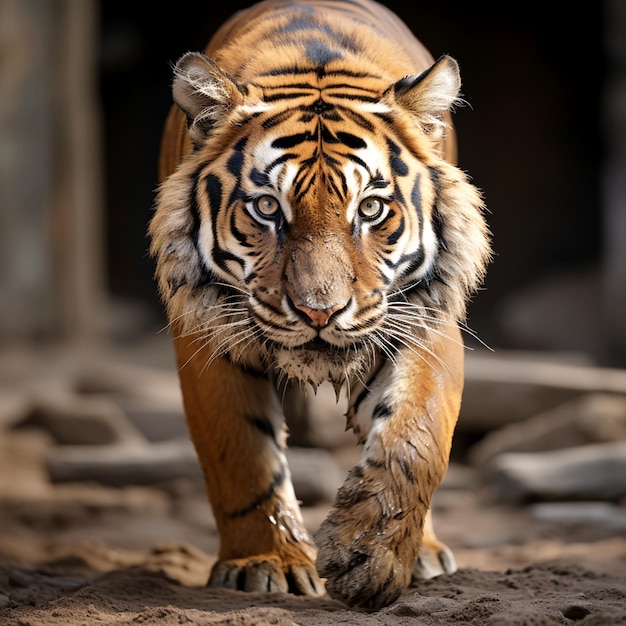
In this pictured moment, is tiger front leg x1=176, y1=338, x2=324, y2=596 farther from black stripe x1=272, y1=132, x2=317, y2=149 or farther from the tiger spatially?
black stripe x1=272, y1=132, x2=317, y2=149

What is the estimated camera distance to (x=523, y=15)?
36.7 ft

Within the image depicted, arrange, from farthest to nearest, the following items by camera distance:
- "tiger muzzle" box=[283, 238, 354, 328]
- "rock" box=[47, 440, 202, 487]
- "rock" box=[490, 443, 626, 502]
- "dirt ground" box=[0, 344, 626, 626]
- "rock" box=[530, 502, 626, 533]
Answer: "rock" box=[47, 440, 202, 487]
"rock" box=[490, 443, 626, 502]
"rock" box=[530, 502, 626, 533]
"tiger muzzle" box=[283, 238, 354, 328]
"dirt ground" box=[0, 344, 626, 626]

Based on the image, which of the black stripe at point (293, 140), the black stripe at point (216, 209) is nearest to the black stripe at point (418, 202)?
the black stripe at point (293, 140)

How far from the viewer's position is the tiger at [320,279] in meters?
2.75

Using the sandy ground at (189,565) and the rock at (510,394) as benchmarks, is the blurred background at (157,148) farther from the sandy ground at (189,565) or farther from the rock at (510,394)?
the sandy ground at (189,565)

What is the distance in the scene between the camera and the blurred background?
8.79 meters

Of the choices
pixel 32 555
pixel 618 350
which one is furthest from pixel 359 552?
pixel 618 350

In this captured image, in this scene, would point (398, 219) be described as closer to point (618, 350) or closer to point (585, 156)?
point (618, 350)

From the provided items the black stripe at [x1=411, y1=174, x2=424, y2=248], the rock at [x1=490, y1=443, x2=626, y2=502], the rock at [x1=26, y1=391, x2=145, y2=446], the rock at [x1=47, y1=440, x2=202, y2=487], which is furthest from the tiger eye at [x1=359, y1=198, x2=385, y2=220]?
the rock at [x1=26, y1=391, x2=145, y2=446]

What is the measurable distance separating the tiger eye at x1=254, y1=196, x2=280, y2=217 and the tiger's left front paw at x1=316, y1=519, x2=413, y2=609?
81cm

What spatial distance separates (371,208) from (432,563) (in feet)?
3.42

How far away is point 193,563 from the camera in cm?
368

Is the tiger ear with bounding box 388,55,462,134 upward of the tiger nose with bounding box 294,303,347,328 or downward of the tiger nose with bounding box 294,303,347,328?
upward

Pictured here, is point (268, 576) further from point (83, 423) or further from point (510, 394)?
point (510, 394)
